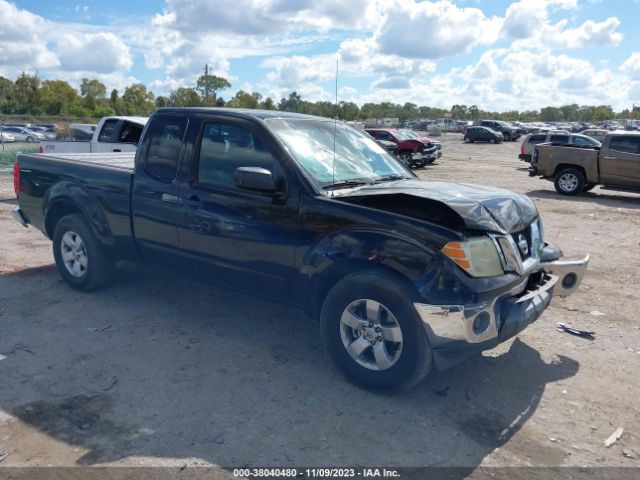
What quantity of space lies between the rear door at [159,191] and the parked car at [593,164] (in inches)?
523

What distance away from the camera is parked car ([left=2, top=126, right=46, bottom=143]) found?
38469 mm

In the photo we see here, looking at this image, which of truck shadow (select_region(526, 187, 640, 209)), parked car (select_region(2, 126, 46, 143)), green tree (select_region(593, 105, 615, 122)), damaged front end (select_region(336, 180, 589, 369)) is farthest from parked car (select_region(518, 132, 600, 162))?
green tree (select_region(593, 105, 615, 122))

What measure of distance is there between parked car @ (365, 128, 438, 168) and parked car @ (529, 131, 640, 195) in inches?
324

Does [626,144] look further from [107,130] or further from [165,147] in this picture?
[165,147]


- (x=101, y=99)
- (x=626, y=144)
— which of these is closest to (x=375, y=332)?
(x=626, y=144)

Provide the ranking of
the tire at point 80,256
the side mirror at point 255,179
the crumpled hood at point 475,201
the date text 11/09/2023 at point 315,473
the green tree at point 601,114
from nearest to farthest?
1. the date text 11/09/2023 at point 315,473
2. the crumpled hood at point 475,201
3. the side mirror at point 255,179
4. the tire at point 80,256
5. the green tree at point 601,114

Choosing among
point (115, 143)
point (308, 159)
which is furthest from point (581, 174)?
point (308, 159)

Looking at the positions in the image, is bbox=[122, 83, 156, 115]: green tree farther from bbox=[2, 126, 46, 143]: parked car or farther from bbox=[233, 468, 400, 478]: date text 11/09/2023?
bbox=[233, 468, 400, 478]: date text 11/09/2023

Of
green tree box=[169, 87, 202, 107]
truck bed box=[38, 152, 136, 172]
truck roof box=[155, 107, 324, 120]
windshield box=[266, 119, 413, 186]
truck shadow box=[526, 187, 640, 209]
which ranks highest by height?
green tree box=[169, 87, 202, 107]

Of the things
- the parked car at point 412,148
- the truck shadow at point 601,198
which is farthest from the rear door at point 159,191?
the parked car at point 412,148

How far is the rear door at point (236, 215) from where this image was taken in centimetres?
447

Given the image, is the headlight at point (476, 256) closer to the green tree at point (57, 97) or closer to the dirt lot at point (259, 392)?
the dirt lot at point (259, 392)

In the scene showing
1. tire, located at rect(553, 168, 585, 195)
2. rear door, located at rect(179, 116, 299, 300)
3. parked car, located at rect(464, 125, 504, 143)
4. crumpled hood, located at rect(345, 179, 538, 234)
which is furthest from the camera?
parked car, located at rect(464, 125, 504, 143)

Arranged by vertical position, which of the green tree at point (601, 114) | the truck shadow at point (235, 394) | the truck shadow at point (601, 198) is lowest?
the truck shadow at point (235, 394)
